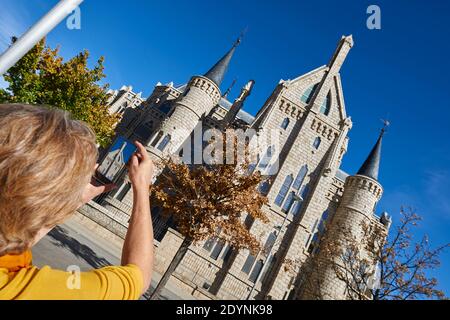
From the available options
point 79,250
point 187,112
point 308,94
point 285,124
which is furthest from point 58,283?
point 308,94

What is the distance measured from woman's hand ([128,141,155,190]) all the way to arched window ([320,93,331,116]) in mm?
31435

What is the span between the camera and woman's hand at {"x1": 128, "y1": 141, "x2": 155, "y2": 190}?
5.63 feet

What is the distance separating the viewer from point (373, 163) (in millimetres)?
31078

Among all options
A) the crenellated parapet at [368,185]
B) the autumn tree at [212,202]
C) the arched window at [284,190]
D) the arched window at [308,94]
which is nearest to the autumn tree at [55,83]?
the autumn tree at [212,202]

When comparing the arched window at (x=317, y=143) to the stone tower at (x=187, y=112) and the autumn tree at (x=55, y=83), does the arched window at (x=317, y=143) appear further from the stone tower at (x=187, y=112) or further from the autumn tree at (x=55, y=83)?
the autumn tree at (x=55, y=83)

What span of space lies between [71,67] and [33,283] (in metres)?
23.3

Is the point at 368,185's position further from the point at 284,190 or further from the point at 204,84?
the point at 204,84

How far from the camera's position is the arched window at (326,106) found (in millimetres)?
31266

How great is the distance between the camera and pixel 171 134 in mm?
29281

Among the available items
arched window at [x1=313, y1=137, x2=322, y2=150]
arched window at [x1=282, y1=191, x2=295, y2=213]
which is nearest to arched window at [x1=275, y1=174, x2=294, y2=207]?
arched window at [x1=282, y1=191, x2=295, y2=213]

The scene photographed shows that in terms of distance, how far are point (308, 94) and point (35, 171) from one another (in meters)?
32.6

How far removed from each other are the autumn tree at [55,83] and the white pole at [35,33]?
1749 centimetres

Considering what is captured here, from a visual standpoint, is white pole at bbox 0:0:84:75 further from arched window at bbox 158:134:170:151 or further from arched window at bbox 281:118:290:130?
arched window at bbox 281:118:290:130
